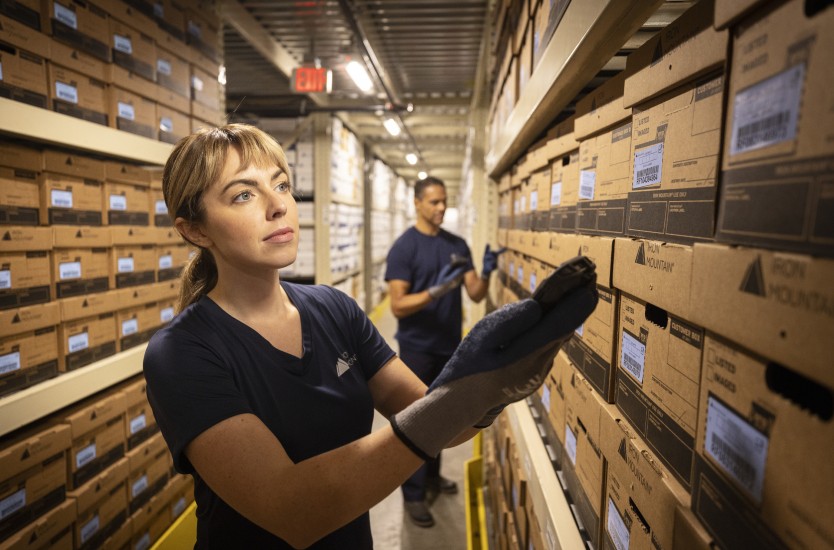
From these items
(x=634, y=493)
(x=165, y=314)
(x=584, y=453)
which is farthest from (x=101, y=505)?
(x=634, y=493)

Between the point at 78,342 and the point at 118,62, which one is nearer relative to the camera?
the point at 78,342

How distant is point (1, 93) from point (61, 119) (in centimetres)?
20

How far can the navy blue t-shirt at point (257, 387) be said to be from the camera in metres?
0.94

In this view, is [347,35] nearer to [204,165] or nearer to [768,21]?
[204,165]

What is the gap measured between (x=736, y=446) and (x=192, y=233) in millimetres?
1237

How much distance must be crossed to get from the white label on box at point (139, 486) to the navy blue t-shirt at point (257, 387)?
167cm

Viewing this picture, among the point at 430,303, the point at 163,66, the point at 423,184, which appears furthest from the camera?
the point at 423,184

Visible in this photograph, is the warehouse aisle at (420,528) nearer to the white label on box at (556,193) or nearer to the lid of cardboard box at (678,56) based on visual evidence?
the white label on box at (556,193)

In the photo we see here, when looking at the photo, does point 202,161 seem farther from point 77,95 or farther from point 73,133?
point 77,95

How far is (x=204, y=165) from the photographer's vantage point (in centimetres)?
113

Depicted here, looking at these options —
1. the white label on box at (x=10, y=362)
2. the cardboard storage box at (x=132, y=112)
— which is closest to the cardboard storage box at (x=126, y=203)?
the cardboard storage box at (x=132, y=112)

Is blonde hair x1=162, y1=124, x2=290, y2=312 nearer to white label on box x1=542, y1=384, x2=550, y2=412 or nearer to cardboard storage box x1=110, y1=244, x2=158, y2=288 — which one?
white label on box x1=542, y1=384, x2=550, y2=412

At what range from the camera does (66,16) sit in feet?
6.58

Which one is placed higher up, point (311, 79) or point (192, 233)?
point (311, 79)
